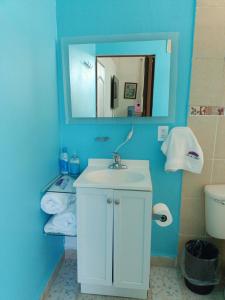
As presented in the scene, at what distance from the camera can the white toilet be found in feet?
5.16

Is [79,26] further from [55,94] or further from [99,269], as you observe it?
[99,269]

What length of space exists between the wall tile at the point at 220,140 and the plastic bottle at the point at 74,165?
1.06 metres

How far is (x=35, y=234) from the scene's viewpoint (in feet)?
4.83

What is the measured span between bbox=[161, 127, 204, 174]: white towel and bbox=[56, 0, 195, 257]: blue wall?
0.39ft

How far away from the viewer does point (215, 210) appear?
5.24 feet

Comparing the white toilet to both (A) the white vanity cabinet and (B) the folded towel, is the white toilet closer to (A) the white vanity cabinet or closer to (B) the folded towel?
(A) the white vanity cabinet

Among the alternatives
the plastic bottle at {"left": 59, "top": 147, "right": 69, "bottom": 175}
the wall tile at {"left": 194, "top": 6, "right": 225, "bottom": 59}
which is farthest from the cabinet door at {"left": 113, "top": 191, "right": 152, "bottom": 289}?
the wall tile at {"left": 194, "top": 6, "right": 225, "bottom": 59}

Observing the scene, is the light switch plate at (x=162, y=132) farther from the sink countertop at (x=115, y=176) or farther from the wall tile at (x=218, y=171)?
the wall tile at (x=218, y=171)

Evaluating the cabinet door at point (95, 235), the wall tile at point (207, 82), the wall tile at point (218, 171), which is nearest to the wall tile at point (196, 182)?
the wall tile at point (218, 171)

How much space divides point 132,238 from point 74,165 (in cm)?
73

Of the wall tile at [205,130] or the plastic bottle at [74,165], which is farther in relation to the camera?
the plastic bottle at [74,165]

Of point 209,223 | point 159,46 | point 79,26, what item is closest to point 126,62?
point 159,46

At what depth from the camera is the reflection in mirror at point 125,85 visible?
1670 millimetres

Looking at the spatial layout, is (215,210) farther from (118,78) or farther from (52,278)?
(52,278)
